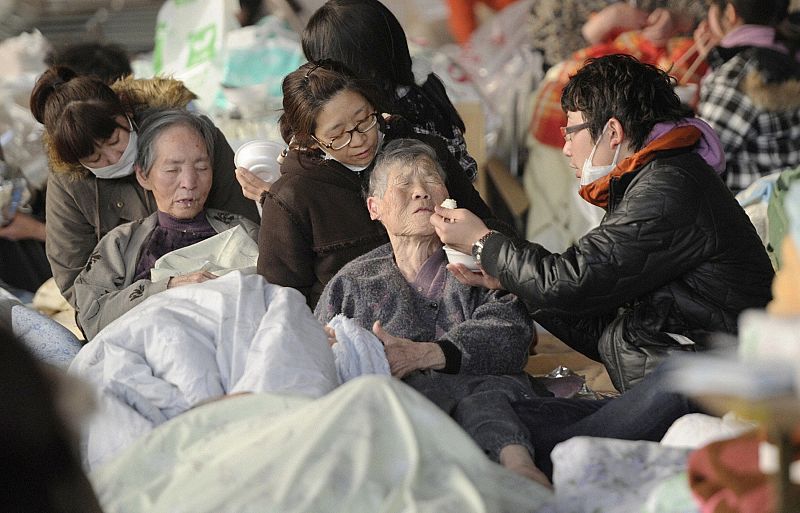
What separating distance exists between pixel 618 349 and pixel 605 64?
73 centimetres

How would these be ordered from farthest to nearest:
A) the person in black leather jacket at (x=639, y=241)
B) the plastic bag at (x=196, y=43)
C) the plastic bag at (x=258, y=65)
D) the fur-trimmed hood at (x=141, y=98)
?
the plastic bag at (x=196, y=43)
the plastic bag at (x=258, y=65)
the fur-trimmed hood at (x=141, y=98)
the person in black leather jacket at (x=639, y=241)

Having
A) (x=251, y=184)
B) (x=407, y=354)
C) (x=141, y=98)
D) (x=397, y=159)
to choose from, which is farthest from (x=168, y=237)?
(x=407, y=354)

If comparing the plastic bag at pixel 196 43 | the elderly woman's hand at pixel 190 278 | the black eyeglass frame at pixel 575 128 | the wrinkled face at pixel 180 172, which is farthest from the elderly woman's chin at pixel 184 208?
the plastic bag at pixel 196 43

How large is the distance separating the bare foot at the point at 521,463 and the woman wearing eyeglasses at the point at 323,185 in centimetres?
92

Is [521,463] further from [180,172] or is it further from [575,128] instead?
[180,172]

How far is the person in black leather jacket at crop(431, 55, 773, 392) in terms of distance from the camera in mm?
2799

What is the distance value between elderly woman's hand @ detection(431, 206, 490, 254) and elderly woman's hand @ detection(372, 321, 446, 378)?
0.27 meters

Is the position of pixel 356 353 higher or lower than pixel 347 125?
lower

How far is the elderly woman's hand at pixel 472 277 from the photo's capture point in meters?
3.02

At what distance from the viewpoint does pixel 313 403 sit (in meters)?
2.26

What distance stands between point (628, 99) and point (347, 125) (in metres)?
0.80

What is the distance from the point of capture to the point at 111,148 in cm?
362

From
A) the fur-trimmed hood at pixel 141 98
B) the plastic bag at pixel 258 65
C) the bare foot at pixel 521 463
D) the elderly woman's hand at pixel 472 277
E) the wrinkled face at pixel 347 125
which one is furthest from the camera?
the plastic bag at pixel 258 65

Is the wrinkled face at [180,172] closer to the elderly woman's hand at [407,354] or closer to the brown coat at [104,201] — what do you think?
the brown coat at [104,201]
